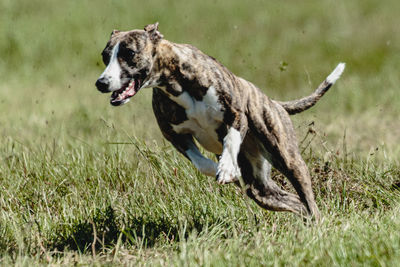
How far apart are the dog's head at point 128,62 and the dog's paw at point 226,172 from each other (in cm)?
83

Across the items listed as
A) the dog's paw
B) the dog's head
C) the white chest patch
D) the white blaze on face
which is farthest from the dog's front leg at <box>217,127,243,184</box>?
the white blaze on face

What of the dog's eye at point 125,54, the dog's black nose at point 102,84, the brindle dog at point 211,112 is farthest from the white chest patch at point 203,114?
the dog's black nose at point 102,84

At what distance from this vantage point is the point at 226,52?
1268 centimetres

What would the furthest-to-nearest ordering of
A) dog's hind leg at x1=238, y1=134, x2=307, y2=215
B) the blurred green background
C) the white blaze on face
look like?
the blurred green background → dog's hind leg at x1=238, y1=134, x2=307, y2=215 → the white blaze on face

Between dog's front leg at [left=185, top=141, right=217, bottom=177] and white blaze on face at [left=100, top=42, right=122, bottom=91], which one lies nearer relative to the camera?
white blaze on face at [left=100, top=42, right=122, bottom=91]

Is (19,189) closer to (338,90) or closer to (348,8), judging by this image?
(338,90)

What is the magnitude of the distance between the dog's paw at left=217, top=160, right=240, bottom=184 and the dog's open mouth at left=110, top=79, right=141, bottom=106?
84 centimetres

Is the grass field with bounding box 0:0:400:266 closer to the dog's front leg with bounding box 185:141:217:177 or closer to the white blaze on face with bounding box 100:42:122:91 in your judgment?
the dog's front leg with bounding box 185:141:217:177

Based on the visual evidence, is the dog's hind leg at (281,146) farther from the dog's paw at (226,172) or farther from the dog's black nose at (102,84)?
the dog's black nose at (102,84)

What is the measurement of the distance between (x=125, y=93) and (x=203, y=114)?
0.64m

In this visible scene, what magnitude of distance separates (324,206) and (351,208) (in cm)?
28

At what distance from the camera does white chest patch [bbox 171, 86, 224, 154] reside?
16.9ft

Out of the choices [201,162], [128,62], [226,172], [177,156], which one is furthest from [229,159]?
[177,156]

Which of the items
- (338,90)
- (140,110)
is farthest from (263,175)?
(338,90)
